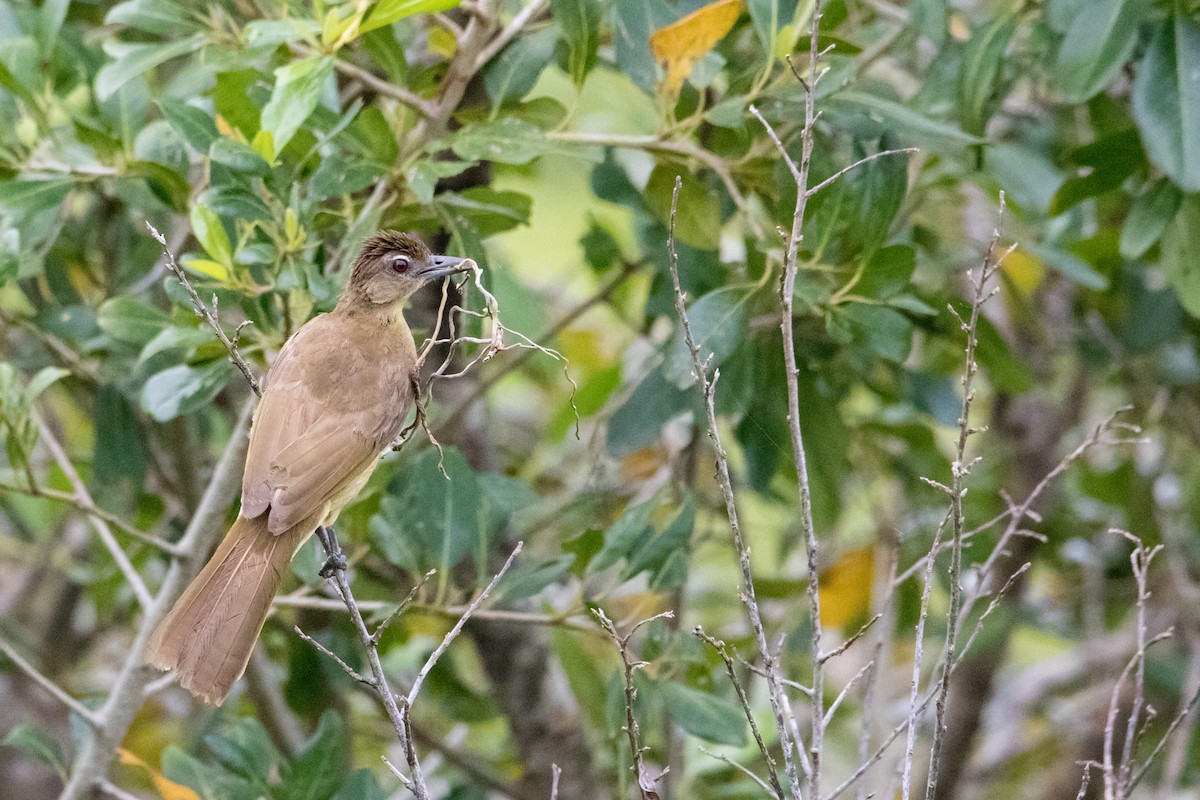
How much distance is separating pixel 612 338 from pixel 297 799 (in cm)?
278

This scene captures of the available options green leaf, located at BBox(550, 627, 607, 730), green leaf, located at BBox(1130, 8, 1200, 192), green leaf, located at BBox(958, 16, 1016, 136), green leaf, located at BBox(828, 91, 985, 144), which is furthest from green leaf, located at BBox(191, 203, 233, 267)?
green leaf, located at BBox(1130, 8, 1200, 192)

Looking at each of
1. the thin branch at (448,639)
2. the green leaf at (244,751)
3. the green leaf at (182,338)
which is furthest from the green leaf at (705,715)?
the green leaf at (182,338)

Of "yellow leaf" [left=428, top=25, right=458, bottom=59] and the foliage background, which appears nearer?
the foliage background

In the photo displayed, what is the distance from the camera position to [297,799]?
3.22 metres

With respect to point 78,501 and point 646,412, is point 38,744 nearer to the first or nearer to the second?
point 78,501

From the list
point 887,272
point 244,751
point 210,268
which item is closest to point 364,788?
point 244,751

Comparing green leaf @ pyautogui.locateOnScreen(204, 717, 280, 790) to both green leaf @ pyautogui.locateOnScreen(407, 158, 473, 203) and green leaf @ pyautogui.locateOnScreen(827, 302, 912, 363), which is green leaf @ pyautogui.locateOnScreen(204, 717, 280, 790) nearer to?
green leaf @ pyautogui.locateOnScreen(407, 158, 473, 203)

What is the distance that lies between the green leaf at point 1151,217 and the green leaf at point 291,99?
202 cm

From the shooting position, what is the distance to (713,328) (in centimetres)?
304

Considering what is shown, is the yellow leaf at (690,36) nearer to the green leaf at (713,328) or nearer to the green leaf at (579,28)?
the green leaf at (579,28)

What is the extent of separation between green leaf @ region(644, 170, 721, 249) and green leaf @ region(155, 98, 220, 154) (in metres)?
1.06

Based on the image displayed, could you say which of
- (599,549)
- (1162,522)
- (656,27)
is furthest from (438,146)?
(1162,522)

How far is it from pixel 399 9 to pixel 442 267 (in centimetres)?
72

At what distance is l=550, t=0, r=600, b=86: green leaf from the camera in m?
3.01
